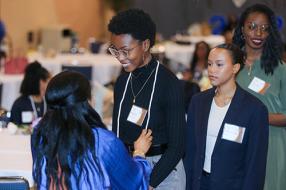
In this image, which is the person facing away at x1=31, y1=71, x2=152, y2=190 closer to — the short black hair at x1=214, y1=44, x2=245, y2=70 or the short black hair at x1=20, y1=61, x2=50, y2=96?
the short black hair at x1=214, y1=44, x2=245, y2=70

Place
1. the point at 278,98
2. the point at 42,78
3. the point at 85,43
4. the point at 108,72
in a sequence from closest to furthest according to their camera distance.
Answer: the point at 278,98, the point at 42,78, the point at 108,72, the point at 85,43

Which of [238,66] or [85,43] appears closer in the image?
[238,66]

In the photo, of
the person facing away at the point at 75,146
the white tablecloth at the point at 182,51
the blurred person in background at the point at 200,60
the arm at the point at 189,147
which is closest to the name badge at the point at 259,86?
the arm at the point at 189,147

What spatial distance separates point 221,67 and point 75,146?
3.45 ft

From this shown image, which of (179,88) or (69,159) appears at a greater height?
(179,88)

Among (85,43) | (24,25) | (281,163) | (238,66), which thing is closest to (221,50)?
(238,66)

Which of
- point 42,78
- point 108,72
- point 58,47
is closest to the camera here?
point 42,78

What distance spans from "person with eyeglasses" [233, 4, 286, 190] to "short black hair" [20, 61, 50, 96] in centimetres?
212

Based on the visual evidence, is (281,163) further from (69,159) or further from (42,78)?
(42,78)

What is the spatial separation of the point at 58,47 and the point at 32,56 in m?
1.70

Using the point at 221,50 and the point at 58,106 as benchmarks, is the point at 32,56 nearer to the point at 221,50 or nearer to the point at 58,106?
the point at 221,50

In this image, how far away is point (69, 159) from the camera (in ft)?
7.53

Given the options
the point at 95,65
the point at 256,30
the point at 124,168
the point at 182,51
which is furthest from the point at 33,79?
the point at 182,51

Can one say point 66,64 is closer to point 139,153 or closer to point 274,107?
point 274,107
